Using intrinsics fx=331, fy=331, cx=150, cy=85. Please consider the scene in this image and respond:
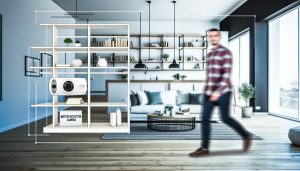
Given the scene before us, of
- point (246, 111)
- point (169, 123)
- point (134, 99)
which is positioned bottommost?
point (169, 123)

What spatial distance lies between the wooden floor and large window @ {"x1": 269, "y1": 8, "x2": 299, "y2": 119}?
219cm

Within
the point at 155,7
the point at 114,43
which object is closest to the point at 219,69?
the point at 155,7

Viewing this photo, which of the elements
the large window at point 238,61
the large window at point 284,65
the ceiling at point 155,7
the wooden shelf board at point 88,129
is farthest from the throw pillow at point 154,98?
the wooden shelf board at point 88,129

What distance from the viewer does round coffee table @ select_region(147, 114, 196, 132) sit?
6.30 metres

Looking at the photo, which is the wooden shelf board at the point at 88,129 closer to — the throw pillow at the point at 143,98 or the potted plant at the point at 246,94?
the throw pillow at the point at 143,98

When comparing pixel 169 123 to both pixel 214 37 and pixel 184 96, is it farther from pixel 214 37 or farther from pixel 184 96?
pixel 214 37

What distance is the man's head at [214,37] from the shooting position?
903 mm

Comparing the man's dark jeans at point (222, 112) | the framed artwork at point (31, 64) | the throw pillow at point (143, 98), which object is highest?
the framed artwork at point (31, 64)

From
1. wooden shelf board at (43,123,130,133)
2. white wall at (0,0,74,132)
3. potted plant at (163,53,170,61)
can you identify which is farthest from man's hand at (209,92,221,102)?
potted plant at (163,53,170,61)

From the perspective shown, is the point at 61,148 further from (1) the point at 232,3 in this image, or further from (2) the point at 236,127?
(1) the point at 232,3

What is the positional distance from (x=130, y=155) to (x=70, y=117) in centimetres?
94

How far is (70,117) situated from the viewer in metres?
4.39

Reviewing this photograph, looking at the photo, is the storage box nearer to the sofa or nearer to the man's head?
the sofa

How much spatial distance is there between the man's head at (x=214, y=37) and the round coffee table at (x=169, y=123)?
5.27 meters
